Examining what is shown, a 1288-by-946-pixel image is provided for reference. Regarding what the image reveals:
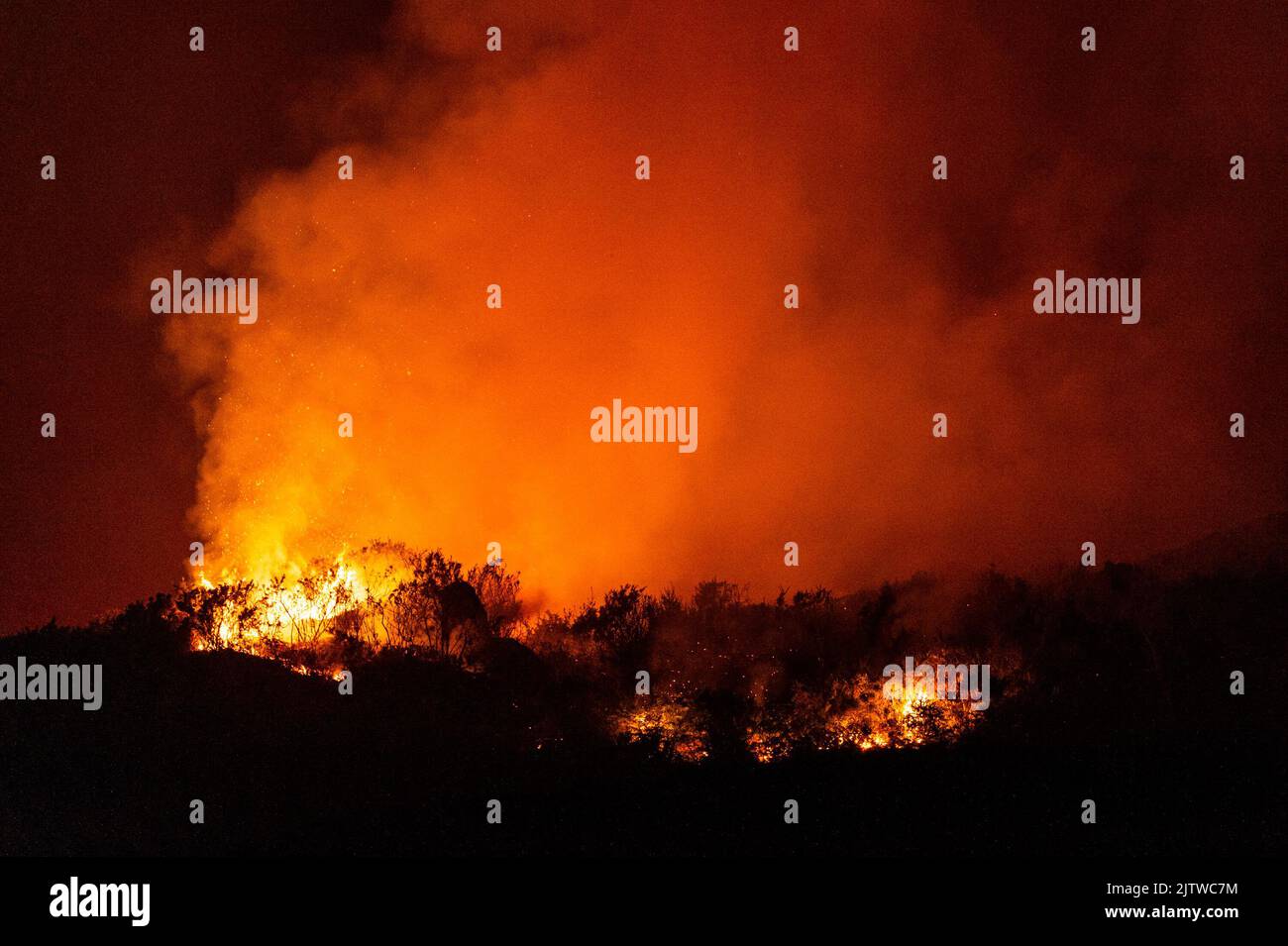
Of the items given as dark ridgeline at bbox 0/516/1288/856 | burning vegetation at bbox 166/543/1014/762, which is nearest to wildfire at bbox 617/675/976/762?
burning vegetation at bbox 166/543/1014/762

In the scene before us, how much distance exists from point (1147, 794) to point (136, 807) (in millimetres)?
12117

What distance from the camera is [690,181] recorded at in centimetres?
2608

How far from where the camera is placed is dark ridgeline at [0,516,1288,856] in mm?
13766

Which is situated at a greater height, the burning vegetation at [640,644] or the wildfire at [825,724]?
the burning vegetation at [640,644]

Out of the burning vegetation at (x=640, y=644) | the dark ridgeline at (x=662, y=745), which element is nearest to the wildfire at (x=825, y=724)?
the burning vegetation at (x=640, y=644)

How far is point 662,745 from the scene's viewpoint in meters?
15.4

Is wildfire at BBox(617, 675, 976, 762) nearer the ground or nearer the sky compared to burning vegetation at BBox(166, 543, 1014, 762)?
nearer the ground

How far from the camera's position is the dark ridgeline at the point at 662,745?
13.8m

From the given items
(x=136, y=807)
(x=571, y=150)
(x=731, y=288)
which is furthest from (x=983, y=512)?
(x=136, y=807)

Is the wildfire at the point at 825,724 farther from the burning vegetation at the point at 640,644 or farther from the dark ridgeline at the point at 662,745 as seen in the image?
the dark ridgeline at the point at 662,745

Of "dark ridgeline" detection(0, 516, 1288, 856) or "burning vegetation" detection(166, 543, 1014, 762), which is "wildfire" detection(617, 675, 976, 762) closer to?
"burning vegetation" detection(166, 543, 1014, 762)

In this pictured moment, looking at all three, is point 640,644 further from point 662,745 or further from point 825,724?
point 825,724

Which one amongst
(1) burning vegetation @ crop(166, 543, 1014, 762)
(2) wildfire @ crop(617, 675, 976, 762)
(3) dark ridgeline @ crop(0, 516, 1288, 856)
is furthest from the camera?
(1) burning vegetation @ crop(166, 543, 1014, 762)
